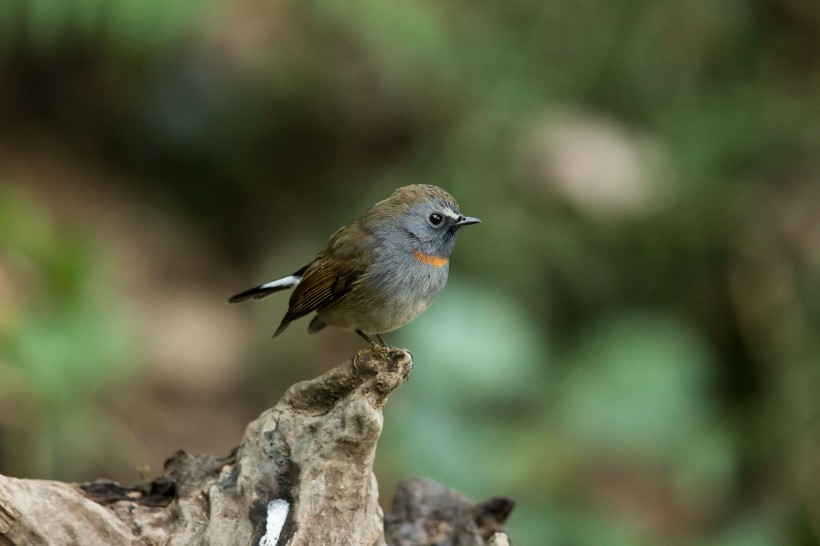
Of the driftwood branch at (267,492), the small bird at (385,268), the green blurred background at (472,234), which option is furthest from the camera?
the green blurred background at (472,234)

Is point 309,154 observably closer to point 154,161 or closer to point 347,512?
point 154,161

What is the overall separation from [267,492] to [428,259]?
4.52 ft

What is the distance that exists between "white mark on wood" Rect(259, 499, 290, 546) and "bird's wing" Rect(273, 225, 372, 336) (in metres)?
1.12

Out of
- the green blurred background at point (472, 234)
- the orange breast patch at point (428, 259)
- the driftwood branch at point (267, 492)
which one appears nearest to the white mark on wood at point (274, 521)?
the driftwood branch at point (267, 492)

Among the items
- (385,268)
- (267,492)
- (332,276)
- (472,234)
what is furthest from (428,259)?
(472,234)

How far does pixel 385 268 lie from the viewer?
402 cm

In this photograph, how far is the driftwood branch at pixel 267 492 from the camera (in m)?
2.86

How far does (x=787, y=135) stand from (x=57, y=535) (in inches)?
220

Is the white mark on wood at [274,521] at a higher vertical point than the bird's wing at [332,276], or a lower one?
lower

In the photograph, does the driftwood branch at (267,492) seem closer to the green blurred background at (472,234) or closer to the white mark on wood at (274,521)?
the white mark on wood at (274,521)

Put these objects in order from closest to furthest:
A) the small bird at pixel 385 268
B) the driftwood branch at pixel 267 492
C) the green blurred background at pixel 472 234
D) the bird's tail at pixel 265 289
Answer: the driftwood branch at pixel 267 492
the small bird at pixel 385 268
the bird's tail at pixel 265 289
the green blurred background at pixel 472 234

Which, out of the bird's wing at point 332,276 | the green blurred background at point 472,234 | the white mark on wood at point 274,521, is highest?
the green blurred background at point 472,234

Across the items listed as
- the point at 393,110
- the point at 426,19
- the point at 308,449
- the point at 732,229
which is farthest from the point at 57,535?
the point at 393,110

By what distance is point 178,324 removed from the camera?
24.3ft
